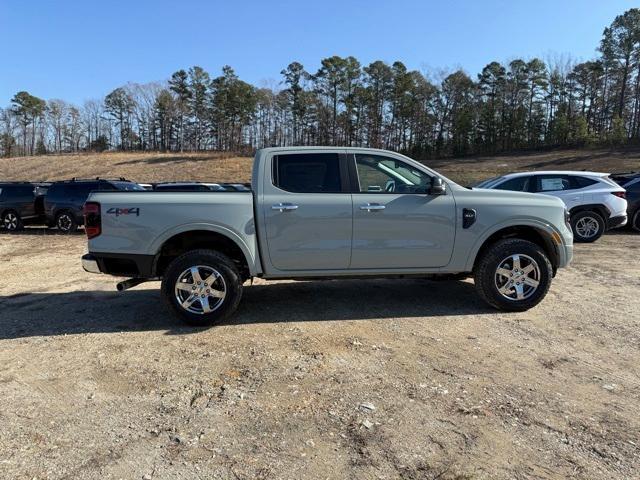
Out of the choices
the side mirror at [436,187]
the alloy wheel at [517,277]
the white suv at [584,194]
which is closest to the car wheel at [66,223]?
the white suv at [584,194]

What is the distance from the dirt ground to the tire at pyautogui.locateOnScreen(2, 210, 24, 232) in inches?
408

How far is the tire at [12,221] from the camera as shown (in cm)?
1527

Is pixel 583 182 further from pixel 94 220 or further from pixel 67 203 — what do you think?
pixel 67 203

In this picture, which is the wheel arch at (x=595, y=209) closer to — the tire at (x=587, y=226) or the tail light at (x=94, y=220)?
the tire at (x=587, y=226)

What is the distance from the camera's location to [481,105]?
71062mm

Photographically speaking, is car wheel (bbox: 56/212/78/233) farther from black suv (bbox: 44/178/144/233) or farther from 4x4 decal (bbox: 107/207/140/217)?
4x4 decal (bbox: 107/207/140/217)

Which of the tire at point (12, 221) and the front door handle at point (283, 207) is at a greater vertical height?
the front door handle at point (283, 207)

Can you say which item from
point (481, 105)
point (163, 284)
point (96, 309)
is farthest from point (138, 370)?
point (481, 105)

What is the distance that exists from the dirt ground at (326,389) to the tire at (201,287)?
0.66 feet

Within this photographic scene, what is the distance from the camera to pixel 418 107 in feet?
242

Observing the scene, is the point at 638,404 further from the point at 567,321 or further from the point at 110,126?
the point at 110,126

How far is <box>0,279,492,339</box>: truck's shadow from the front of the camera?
219 inches

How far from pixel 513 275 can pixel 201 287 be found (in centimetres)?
360

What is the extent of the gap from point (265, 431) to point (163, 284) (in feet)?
8.27
